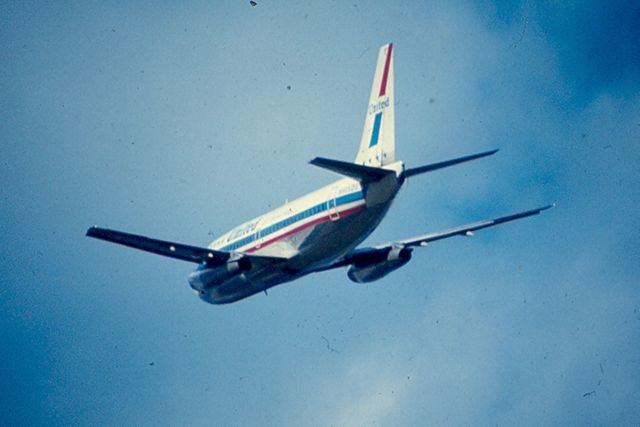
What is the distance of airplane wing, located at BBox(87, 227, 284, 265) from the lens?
167ft

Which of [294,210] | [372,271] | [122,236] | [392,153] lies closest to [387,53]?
[392,153]

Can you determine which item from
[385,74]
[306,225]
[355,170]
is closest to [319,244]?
[306,225]

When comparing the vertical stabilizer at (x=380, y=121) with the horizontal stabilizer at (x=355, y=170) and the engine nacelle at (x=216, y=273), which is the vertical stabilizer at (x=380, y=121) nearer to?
the horizontal stabilizer at (x=355, y=170)

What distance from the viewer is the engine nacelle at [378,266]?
204 feet

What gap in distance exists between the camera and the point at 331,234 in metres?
55.8

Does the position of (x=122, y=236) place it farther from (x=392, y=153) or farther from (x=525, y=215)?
(x=525, y=215)

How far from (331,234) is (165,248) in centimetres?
1032

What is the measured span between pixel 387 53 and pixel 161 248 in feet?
62.5

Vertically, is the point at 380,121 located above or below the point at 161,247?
above

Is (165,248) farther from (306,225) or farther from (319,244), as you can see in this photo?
(319,244)

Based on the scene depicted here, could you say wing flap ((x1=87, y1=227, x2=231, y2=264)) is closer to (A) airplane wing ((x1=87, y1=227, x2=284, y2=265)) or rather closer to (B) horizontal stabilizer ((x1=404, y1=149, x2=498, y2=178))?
(A) airplane wing ((x1=87, y1=227, x2=284, y2=265))

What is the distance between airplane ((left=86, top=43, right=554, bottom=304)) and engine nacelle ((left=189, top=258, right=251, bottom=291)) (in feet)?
0.21

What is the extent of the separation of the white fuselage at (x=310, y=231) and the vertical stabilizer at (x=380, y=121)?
5.63ft

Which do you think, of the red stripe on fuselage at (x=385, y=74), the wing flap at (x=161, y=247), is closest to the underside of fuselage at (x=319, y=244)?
the wing flap at (x=161, y=247)
